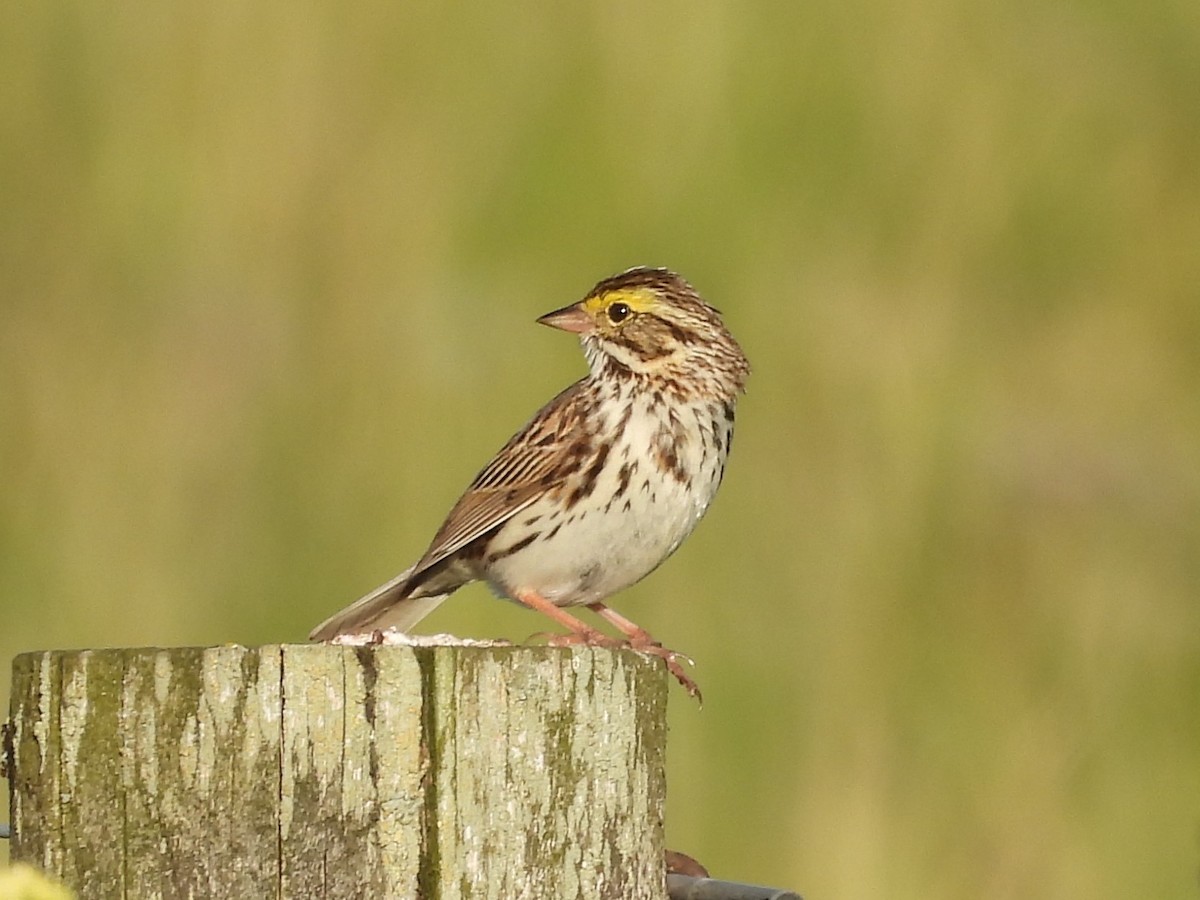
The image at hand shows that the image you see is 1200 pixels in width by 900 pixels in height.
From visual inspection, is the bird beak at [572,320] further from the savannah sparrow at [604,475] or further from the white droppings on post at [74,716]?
the white droppings on post at [74,716]

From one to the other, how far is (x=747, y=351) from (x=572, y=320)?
5.25 ft

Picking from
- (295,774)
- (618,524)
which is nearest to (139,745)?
(295,774)

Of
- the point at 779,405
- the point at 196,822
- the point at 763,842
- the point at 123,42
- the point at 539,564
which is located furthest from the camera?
the point at 123,42

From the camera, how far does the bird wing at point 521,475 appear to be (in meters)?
5.34

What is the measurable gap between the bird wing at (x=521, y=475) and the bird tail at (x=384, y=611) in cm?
8

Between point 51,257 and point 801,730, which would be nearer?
point 801,730

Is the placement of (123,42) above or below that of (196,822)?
above

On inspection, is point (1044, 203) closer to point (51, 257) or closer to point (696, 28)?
point (696, 28)

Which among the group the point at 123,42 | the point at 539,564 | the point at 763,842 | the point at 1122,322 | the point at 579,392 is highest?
the point at 123,42

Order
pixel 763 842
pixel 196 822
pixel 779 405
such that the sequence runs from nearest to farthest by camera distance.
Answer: pixel 196 822 → pixel 763 842 → pixel 779 405

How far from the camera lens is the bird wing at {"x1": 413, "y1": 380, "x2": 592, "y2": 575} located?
534 cm

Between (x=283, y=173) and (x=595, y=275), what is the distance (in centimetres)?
107

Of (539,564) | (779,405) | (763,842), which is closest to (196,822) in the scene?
(539,564)

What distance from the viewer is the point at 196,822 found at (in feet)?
9.10
